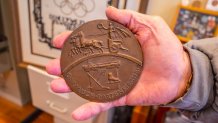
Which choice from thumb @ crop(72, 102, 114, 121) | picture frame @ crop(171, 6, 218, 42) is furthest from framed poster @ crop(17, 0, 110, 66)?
thumb @ crop(72, 102, 114, 121)

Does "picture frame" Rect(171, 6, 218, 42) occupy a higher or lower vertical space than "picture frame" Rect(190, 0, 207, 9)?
lower

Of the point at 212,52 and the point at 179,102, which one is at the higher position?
the point at 212,52

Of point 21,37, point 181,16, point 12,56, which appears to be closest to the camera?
point 181,16

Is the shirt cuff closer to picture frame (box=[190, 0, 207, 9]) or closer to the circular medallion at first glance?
the circular medallion

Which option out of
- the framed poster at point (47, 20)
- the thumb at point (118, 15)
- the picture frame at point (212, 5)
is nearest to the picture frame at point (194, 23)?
the picture frame at point (212, 5)

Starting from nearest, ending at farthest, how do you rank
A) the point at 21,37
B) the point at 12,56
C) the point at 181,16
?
1. the point at 181,16
2. the point at 21,37
3. the point at 12,56

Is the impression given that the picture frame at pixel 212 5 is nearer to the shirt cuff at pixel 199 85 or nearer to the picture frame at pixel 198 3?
the picture frame at pixel 198 3

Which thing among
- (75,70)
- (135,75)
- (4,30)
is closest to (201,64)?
(135,75)

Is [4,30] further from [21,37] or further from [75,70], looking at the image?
[75,70]
